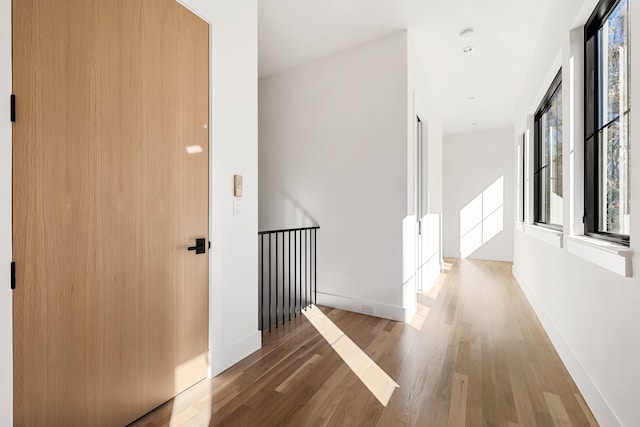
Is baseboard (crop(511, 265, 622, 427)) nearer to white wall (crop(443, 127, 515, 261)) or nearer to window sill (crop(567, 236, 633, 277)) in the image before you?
window sill (crop(567, 236, 633, 277))

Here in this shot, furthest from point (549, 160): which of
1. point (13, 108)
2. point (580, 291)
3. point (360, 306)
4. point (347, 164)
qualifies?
point (13, 108)

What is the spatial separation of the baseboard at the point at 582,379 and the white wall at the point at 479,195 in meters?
4.04

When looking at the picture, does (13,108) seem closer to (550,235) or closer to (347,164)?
(347,164)

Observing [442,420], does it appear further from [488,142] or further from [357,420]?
[488,142]

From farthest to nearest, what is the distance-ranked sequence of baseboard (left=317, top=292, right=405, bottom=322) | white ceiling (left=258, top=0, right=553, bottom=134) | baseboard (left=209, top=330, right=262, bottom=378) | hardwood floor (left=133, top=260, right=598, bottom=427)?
baseboard (left=317, top=292, right=405, bottom=322) → white ceiling (left=258, top=0, right=553, bottom=134) → baseboard (left=209, top=330, right=262, bottom=378) → hardwood floor (left=133, top=260, right=598, bottom=427)

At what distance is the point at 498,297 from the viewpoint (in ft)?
12.0

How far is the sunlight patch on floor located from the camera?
1752mm

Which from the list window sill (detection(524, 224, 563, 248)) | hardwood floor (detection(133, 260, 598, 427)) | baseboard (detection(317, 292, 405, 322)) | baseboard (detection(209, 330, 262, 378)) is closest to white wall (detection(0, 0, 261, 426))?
baseboard (detection(209, 330, 262, 378))

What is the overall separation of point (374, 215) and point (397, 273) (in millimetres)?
631

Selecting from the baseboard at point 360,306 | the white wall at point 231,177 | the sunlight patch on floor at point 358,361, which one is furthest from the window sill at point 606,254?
the white wall at point 231,177

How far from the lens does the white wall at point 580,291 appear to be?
122 cm

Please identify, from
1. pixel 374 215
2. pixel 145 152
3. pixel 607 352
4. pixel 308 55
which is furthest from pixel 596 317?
pixel 308 55

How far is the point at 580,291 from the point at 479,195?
5237 mm

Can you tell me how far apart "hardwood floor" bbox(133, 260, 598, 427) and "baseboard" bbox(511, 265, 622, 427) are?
0.05m
